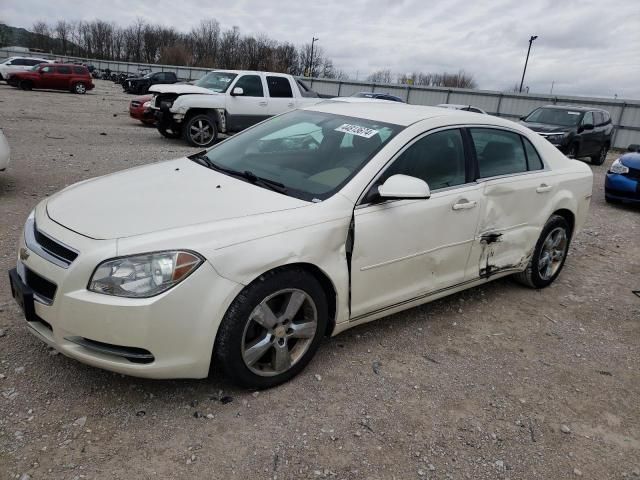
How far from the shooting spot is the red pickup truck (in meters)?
26.5

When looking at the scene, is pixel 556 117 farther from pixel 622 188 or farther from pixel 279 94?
pixel 279 94

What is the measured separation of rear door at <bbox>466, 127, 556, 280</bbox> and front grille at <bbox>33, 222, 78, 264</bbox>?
8.61ft

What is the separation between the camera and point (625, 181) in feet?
28.0

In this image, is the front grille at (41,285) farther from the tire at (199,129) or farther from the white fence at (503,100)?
the white fence at (503,100)

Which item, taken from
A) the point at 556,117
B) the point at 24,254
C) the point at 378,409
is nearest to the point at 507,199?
the point at 378,409

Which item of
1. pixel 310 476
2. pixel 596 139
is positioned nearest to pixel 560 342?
pixel 310 476

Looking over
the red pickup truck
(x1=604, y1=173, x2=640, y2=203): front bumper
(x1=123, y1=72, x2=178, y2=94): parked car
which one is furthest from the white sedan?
(x1=123, y1=72, x2=178, y2=94): parked car

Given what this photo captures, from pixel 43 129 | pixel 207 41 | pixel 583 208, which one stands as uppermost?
pixel 207 41

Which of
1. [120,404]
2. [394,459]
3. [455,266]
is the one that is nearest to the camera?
[394,459]

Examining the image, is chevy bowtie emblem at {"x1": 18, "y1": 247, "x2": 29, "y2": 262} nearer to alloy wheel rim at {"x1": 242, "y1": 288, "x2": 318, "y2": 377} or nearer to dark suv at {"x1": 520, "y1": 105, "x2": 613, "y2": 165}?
alloy wheel rim at {"x1": 242, "y1": 288, "x2": 318, "y2": 377}

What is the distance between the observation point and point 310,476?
2.25m

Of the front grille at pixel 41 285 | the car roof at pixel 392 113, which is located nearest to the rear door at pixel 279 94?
the car roof at pixel 392 113

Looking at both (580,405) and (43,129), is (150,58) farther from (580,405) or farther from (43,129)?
(580,405)

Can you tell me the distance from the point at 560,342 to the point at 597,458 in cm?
127
